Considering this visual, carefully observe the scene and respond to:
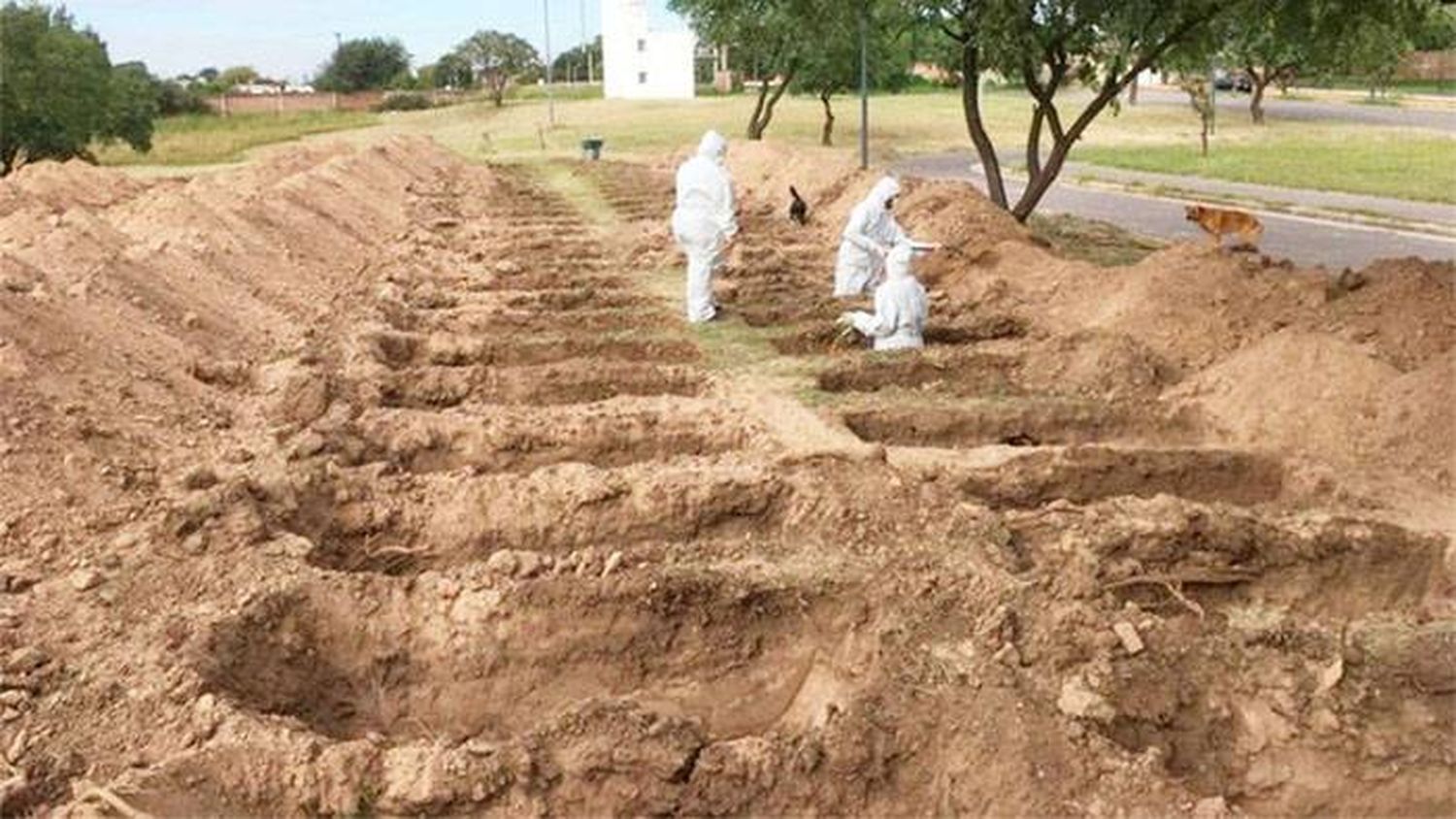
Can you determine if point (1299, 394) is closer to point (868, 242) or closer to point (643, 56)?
point (868, 242)

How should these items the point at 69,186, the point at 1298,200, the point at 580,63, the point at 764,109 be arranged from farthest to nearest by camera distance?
the point at 580,63 < the point at 764,109 < the point at 69,186 < the point at 1298,200

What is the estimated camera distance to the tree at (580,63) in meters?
95.9

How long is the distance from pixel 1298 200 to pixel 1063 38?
27.5 feet

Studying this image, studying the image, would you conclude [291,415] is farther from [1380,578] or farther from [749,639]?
[1380,578]

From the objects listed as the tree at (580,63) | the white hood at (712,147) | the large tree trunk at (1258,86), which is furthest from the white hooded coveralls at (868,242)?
the tree at (580,63)

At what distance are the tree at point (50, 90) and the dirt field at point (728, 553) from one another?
22081 mm

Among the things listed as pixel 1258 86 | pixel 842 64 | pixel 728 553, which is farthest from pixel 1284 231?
pixel 1258 86

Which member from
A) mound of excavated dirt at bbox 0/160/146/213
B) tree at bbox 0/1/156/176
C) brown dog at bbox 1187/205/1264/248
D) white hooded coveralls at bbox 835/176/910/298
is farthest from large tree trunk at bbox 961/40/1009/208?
tree at bbox 0/1/156/176

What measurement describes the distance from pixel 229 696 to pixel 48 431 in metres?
3.23

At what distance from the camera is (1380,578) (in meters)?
6.84

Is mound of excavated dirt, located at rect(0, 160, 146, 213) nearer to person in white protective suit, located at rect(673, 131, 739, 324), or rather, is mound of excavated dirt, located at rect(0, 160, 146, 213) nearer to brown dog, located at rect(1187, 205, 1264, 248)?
person in white protective suit, located at rect(673, 131, 739, 324)

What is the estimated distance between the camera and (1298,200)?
21344mm

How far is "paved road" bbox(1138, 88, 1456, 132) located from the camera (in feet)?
134

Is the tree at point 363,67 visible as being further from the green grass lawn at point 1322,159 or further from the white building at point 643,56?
the green grass lawn at point 1322,159
